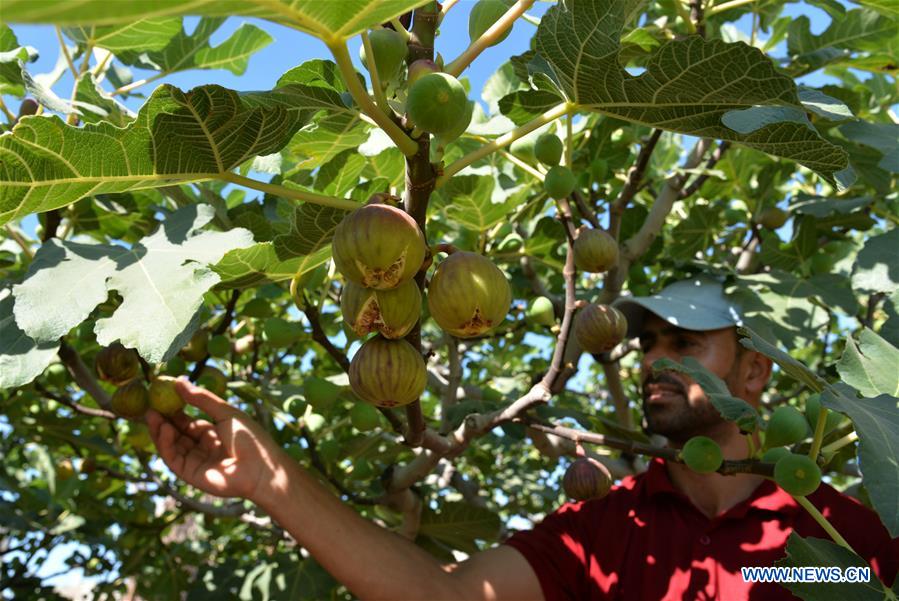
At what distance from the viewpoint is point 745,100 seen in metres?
1.04

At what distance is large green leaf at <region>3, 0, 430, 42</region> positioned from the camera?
1.43ft

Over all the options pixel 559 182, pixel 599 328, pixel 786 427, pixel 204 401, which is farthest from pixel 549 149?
pixel 204 401

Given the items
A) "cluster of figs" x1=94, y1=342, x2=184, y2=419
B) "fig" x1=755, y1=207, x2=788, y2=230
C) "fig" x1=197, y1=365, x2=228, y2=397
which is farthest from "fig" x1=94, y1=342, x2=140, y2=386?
"fig" x1=755, y1=207, x2=788, y2=230

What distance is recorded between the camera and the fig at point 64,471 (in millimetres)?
3317

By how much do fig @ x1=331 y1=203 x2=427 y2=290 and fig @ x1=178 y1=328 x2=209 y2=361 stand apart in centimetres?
120

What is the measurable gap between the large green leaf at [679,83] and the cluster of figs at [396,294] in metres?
0.35

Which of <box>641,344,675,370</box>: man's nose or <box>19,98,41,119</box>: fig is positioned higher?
<box>19,98,41,119</box>: fig

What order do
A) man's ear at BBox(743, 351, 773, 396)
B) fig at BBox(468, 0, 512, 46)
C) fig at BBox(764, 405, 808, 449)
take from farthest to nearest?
man's ear at BBox(743, 351, 773, 396) → fig at BBox(764, 405, 808, 449) → fig at BBox(468, 0, 512, 46)

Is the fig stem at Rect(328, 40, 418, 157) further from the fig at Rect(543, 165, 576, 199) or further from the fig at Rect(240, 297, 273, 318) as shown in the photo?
the fig at Rect(240, 297, 273, 318)

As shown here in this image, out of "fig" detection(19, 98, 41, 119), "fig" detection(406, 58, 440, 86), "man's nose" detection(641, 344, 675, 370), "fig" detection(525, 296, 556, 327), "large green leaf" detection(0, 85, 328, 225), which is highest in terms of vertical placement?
"fig" detection(19, 98, 41, 119)

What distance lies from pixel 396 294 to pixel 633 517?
158 centimetres

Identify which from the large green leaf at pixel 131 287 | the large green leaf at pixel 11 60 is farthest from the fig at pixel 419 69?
the large green leaf at pixel 11 60

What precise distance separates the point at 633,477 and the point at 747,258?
36.8 inches

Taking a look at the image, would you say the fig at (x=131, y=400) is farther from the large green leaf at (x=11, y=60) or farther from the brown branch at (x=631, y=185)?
the brown branch at (x=631, y=185)
